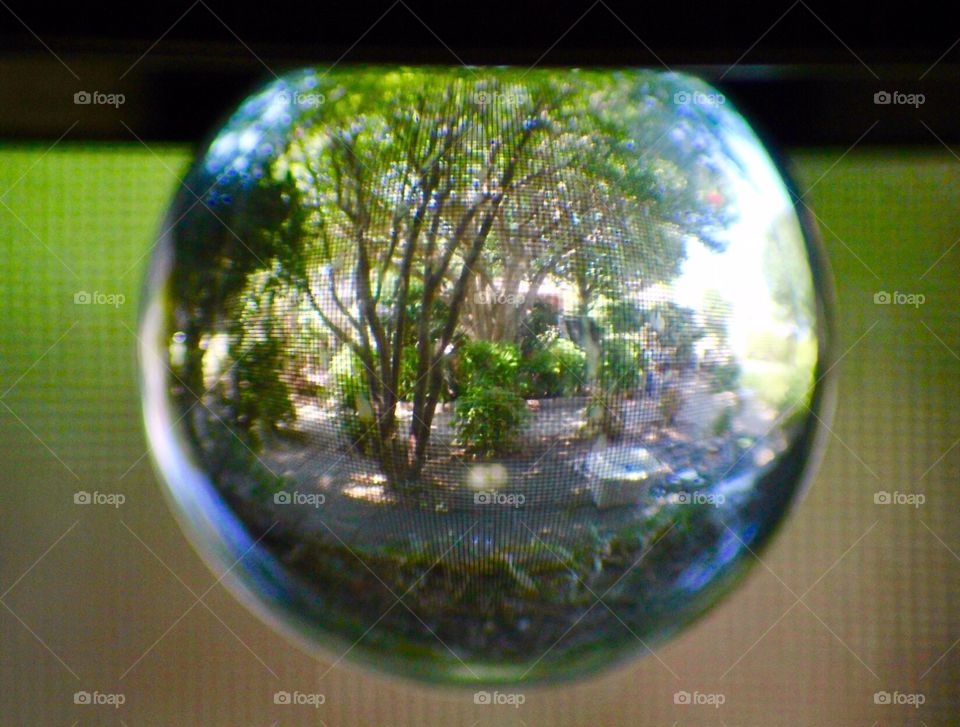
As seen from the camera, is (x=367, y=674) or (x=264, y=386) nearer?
(x=264, y=386)

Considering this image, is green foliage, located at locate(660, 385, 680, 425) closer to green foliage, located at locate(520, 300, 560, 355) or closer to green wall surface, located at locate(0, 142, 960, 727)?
green foliage, located at locate(520, 300, 560, 355)

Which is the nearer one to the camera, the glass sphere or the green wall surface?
the glass sphere

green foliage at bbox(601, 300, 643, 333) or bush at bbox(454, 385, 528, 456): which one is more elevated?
green foliage at bbox(601, 300, 643, 333)

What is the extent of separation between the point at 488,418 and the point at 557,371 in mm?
41

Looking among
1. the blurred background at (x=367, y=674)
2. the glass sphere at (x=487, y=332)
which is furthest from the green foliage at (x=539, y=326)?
the blurred background at (x=367, y=674)

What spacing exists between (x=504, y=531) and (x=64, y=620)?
779 millimetres

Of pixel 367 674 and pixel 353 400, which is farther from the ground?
pixel 353 400

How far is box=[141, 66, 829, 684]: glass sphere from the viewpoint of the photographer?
301mm

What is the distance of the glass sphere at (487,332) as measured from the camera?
301mm

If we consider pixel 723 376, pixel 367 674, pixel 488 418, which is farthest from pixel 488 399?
pixel 367 674

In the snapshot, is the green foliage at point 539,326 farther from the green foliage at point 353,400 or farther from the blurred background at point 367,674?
the blurred background at point 367,674

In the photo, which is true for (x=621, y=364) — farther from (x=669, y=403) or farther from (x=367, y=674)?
(x=367, y=674)

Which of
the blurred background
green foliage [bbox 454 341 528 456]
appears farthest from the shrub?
the blurred background

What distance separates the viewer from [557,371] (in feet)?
1.00
